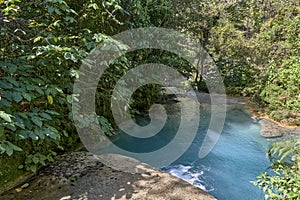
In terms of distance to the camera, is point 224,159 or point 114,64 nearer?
point 114,64

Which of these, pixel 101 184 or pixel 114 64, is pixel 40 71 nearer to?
pixel 114 64

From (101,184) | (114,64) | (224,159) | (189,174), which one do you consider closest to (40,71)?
(114,64)

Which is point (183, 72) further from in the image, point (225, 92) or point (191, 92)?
point (225, 92)

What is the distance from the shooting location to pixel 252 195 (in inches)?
121

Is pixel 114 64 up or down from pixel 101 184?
up

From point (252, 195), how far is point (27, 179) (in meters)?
2.76

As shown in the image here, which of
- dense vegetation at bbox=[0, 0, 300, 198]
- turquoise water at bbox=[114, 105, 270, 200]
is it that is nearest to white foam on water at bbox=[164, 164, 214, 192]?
turquoise water at bbox=[114, 105, 270, 200]

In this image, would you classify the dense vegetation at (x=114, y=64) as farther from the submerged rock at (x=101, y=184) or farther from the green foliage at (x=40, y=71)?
the submerged rock at (x=101, y=184)

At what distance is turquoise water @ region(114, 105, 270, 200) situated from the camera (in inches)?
129

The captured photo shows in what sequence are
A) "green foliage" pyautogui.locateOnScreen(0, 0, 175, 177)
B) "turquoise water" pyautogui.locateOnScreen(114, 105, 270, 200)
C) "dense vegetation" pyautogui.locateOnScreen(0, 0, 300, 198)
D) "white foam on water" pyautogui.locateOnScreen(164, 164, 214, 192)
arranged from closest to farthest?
"green foliage" pyautogui.locateOnScreen(0, 0, 175, 177) → "dense vegetation" pyautogui.locateOnScreen(0, 0, 300, 198) → "turquoise water" pyautogui.locateOnScreen(114, 105, 270, 200) → "white foam on water" pyautogui.locateOnScreen(164, 164, 214, 192)

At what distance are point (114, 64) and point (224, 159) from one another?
2.49 meters

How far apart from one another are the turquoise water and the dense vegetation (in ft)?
2.03

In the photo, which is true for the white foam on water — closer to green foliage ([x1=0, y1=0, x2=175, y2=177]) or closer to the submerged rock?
the submerged rock

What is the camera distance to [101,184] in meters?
2.62
